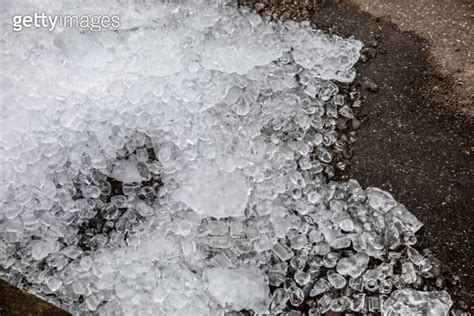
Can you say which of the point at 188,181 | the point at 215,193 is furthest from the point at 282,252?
the point at 188,181

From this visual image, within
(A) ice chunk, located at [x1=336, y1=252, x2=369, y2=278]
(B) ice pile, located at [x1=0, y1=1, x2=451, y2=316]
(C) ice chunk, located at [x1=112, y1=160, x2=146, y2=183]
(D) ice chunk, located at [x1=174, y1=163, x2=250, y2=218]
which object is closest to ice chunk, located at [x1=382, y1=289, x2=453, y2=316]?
(B) ice pile, located at [x1=0, y1=1, x2=451, y2=316]

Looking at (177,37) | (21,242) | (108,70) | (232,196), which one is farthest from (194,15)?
(21,242)

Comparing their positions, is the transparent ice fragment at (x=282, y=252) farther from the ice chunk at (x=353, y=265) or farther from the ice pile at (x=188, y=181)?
the ice chunk at (x=353, y=265)

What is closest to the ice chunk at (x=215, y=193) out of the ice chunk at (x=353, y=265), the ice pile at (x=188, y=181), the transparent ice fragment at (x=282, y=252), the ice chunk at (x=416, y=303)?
the ice pile at (x=188, y=181)

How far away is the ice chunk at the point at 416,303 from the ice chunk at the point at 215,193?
0.83 meters

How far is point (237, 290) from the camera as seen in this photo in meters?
2.38

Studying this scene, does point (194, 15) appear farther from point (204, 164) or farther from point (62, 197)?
point (62, 197)

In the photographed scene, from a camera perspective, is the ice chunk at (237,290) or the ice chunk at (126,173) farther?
the ice chunk at (126,173)

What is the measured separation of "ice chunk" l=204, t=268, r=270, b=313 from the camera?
7.79ft

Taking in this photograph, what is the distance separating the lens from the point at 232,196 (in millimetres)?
2527

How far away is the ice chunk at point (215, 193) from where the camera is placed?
2.52m

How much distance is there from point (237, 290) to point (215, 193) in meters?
0.48

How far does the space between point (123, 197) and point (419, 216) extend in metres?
1.54

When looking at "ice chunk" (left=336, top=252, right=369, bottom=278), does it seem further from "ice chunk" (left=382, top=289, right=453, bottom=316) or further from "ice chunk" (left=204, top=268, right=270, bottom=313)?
"ice chunk" (left=204, top=268, right=270, bottom=313)
